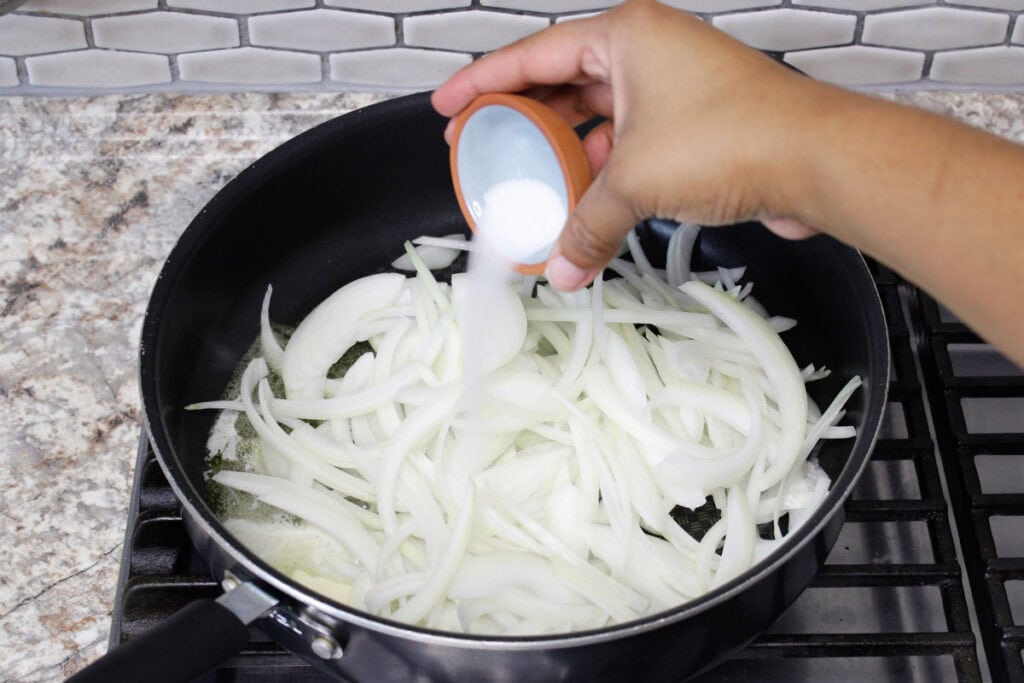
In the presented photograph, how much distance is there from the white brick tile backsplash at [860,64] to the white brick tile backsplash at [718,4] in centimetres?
8

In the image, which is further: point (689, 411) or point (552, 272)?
point (689, 411)

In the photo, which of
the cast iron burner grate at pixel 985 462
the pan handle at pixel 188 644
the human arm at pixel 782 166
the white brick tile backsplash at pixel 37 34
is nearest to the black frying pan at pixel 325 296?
the pan handle at pixel 188 644

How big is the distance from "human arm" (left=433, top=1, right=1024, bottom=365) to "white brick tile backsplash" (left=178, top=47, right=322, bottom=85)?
1.58 ft

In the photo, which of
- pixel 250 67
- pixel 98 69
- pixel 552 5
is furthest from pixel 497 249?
pixel 98 69

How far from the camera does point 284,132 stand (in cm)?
128

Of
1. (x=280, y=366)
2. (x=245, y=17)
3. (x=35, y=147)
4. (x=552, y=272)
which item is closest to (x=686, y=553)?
(x=552, y=272)

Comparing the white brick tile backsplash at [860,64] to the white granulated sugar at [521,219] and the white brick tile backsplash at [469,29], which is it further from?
A: the white granulated sugar at [521,219]

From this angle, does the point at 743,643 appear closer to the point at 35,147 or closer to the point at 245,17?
the point at 245,17

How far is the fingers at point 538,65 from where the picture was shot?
2.68 feet

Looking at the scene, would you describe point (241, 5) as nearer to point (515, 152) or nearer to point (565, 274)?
point (515, 152)

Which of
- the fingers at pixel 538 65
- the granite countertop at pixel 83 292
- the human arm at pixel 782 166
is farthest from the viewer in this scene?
the granite countertop at pixel 83 292

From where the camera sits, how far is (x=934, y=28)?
1.20m

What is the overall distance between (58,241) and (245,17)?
33 cm

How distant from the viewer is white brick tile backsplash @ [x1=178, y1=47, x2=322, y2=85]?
1.23m
